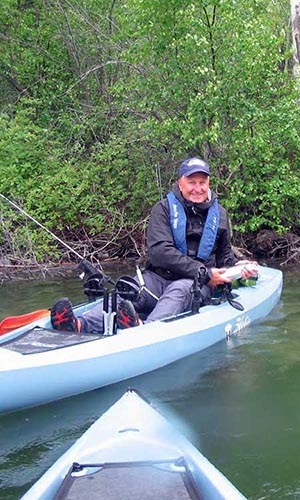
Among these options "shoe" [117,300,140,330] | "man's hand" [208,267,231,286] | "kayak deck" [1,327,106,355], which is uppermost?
A: "man's hand" [208,267,231,286]

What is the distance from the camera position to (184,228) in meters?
4.46

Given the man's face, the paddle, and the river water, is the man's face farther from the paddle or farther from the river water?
the paddle

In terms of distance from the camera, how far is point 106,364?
3445mm

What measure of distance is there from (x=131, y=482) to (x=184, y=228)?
102 inches

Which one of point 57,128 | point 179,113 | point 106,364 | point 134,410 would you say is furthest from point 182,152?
point 134,410

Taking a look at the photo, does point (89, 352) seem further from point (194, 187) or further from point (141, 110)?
point (141, 110)

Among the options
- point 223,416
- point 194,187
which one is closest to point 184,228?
point 194,187

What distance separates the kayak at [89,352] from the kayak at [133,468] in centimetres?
78

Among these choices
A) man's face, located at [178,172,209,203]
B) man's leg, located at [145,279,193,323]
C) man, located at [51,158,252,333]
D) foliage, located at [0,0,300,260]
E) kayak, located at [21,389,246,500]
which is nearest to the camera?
kayak, located at [21,389,246,500]

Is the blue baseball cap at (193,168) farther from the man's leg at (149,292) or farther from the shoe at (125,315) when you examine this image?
the shoe at (125,315)

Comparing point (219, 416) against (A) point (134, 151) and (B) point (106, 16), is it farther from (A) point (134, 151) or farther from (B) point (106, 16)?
(B) point (106, 16)

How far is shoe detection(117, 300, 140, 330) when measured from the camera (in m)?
3.85

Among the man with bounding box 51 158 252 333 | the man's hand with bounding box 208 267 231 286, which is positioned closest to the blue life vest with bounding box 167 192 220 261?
the man with bounding box 51 158 252 333

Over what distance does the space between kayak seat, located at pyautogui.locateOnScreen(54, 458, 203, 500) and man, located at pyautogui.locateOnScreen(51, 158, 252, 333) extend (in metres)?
2.12
